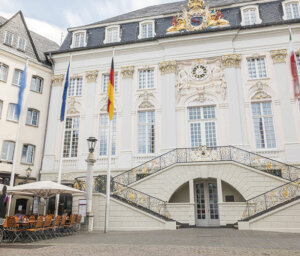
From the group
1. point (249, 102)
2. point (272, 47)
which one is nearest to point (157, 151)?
point (249, 102)

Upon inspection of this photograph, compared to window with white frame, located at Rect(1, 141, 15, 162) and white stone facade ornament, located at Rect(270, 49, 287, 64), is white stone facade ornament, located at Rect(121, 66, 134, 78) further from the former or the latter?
white stone facade ornament, located at Rect(270, 49, 287, 64)

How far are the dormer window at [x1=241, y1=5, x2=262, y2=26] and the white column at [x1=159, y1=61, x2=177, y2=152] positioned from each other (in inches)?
227

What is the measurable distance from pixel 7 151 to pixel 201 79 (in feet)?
44.4

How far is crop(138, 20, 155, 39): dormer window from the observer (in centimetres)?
2109

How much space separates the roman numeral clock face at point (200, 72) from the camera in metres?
19.2

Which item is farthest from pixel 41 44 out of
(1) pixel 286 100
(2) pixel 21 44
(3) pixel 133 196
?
(1) pixel 286 100

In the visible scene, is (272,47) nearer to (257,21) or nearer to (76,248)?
(257,21)

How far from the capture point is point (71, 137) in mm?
20172

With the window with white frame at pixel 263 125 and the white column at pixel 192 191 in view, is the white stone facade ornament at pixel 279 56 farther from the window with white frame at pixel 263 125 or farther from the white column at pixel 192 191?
the white column at pixel 192 191

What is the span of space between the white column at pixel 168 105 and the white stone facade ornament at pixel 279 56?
21.2ft

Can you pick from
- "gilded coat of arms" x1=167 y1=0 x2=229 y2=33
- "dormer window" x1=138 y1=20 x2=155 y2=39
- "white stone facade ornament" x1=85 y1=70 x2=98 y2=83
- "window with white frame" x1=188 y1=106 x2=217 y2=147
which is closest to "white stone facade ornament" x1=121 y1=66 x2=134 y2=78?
"white stone facade ornament" x1=85 y1=70 x2=98 y2=83

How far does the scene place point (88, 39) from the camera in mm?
22359

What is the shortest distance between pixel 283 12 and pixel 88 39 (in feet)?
46.4

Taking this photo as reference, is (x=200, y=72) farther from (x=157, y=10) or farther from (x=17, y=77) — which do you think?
(x=17, y=77)
